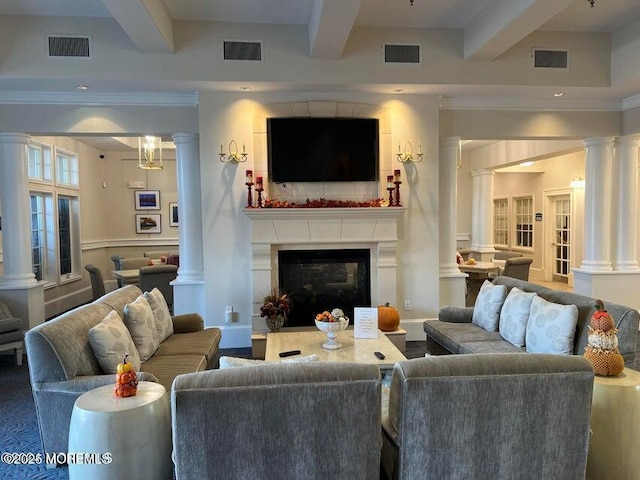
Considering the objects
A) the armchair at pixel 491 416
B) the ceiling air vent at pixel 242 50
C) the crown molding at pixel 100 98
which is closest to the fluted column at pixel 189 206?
the crown molding at pixel 100 98

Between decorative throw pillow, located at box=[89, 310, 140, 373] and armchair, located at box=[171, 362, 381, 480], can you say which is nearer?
armchair, located at box=[171, 362, 381, 480]

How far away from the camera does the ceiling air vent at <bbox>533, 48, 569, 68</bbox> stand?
464 cm

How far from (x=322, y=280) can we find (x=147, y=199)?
219 inches

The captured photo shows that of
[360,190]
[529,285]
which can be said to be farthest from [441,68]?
[529,285]

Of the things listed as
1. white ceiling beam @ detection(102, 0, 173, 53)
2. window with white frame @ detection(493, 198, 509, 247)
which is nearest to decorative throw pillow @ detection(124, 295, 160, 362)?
white ceiling beam @ detection(102, 0, 173, 53)

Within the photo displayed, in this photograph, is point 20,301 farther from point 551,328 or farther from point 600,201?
point 600,201

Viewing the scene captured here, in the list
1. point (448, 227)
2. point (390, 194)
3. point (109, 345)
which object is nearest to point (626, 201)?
point (448, 227)

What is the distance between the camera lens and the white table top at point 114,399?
196 cm

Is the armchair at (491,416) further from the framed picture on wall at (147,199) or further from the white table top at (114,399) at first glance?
the framed picture on wall at (147,199)

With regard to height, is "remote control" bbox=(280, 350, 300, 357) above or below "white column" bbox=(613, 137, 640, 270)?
below

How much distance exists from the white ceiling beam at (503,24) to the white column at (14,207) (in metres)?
4.98

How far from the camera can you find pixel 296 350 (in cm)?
327

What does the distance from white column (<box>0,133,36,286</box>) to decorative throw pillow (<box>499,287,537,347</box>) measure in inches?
198

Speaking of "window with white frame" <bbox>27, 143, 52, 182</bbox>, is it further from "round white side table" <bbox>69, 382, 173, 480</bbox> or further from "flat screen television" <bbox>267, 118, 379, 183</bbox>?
"round white side table" <bbox>69, 382, 173, 480</bbox>
